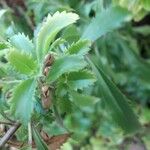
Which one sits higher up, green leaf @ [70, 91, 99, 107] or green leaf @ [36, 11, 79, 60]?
green leaf @ [36, 11, 79, 60]

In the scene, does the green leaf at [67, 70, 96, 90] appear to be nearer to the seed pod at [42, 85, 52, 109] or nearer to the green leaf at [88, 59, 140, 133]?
the seed pod at [42, 85, 52, 109]

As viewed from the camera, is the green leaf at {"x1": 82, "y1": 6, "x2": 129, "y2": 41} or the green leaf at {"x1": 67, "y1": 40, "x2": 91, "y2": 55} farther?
the green leaf at {"x1": 82, "y1": 6, "x2": 129, "y2": 41}

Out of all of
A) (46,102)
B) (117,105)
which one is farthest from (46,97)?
(117,105)

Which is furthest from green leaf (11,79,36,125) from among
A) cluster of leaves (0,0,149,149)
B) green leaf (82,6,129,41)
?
green leaf (82,6,129,41)

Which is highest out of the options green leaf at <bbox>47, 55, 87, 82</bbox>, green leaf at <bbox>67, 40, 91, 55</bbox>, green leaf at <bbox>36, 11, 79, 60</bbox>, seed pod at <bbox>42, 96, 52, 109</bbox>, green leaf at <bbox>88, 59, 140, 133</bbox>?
green leaf at <bbox>36, 11, 79, 60</bbox>

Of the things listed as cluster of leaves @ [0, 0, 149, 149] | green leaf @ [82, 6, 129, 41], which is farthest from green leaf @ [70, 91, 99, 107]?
green leaf @ [82, 6, 129, 41]

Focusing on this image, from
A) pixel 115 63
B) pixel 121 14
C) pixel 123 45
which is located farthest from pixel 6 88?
pixel 115 63

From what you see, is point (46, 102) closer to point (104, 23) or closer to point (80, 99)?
point (80, 99)
